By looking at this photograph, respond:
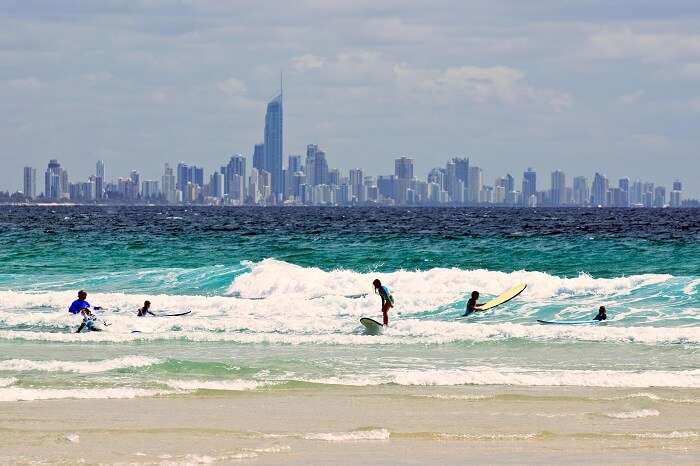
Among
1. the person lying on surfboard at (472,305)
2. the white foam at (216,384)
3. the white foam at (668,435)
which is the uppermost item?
the person lying on surfboard at (472,305)

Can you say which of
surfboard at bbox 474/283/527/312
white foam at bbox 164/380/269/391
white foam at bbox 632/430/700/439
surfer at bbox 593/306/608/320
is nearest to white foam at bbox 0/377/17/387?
white foam at bbox 164/380/269/391

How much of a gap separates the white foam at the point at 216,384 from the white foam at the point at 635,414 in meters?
5.63

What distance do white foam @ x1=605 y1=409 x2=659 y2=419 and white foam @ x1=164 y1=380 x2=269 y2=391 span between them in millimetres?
5629

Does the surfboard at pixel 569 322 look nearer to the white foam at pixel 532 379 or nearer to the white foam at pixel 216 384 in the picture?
the white foam at pixel 532 379

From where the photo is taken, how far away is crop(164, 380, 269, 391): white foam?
1669 cm

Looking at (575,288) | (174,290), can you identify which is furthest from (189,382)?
(174,290)

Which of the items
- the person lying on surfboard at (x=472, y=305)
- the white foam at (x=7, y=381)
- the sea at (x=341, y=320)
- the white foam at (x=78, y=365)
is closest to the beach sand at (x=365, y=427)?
the sea at (x=341, y=320)

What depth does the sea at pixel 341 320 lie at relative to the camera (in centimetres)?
1762

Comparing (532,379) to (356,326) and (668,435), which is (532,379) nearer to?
(668,435)

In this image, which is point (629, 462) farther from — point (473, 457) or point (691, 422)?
point (691, 422)

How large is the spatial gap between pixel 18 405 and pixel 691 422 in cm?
932

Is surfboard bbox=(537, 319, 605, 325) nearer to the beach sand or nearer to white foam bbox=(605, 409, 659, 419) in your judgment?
the beach sand

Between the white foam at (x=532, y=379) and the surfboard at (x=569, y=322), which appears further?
the surfboard at (x=569, y=322)

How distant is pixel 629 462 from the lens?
38.5 ft
